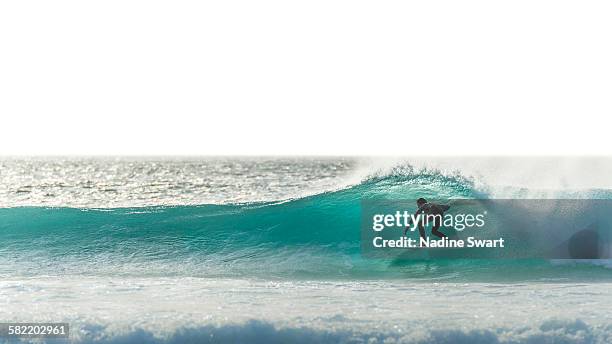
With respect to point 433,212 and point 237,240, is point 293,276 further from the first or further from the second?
point 433,212

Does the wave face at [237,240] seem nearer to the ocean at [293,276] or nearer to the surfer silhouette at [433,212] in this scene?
the ocean at [293,276]

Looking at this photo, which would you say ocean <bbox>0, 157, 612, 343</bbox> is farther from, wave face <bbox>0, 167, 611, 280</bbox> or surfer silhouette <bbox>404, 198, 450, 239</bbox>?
surfer silhouette <bbox>404, 198, 450, 239</bbox>

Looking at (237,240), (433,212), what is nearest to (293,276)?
(237,240)

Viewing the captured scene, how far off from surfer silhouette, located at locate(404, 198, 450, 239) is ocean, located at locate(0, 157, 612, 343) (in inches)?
15.1

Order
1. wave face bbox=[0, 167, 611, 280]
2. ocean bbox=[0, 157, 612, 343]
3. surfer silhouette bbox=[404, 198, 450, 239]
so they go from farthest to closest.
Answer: surfer silhouette bbox=[404, 198, 450, 239] → wave face bbox=[0, 167, 611, 280] → ocean bbox=[0, 157, 612, 343]

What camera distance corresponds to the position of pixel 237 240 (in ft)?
35.6

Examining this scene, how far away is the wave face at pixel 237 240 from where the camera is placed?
9.52 m

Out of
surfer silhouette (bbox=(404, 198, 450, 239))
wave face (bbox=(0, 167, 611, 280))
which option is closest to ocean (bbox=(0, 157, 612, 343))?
wave face (bbox=(0, 167, 611, 280))

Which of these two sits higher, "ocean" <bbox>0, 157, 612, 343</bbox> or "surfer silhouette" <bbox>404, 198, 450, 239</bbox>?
"surfer silhouette" <bbox>404, 198, 450, 239</bbox>

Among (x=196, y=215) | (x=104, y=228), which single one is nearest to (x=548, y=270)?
(x=196, y=215)

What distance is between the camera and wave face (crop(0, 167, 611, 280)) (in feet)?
31.2

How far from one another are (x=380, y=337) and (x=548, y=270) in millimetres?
4567

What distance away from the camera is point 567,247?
10125 mm

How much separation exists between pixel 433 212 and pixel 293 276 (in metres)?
2.94
